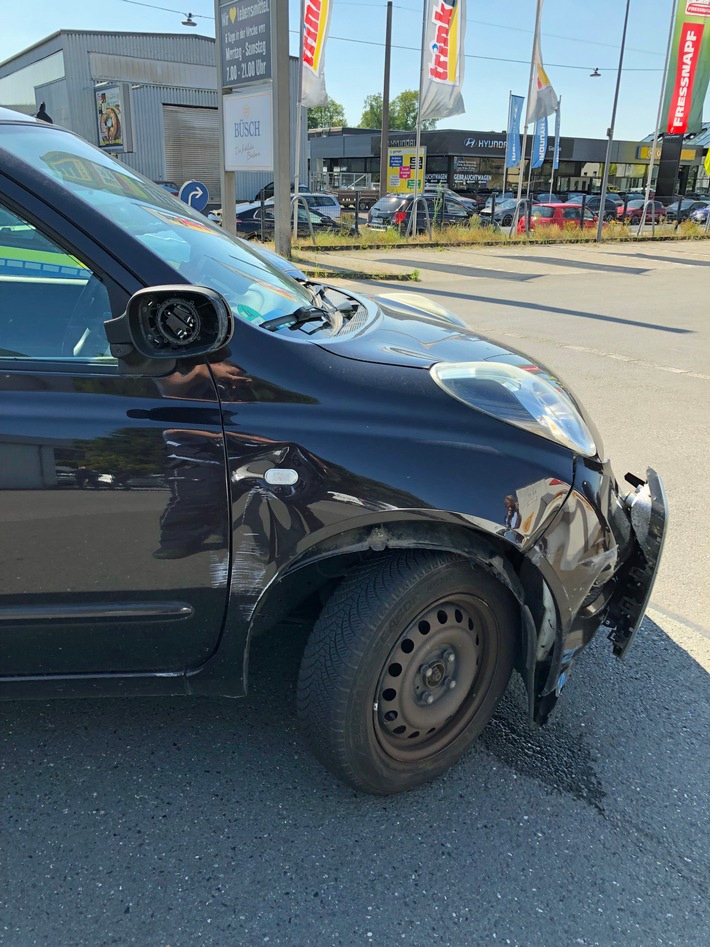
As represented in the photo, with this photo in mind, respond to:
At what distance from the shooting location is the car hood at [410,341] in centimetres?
211

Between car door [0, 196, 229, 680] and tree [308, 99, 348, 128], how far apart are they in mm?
106075

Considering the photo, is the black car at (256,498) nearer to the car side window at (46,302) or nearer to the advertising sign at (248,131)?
the car side window at (46,302)

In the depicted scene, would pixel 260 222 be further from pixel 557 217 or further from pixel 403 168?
pixel 403 168

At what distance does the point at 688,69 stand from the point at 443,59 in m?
10.5

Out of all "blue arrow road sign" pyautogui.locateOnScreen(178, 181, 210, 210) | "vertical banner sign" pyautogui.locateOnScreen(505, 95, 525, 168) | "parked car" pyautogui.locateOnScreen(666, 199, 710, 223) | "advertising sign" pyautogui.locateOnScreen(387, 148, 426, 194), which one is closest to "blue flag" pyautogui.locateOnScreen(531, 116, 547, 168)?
"vertical banner sign" pyautogui.locateOnScreen(505, 95, 525, 168)

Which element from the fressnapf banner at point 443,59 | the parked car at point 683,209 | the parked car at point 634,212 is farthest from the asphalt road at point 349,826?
the parked car at point 634,212

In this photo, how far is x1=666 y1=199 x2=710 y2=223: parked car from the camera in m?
31.1

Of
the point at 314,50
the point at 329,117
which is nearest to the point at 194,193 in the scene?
the point at 314,50

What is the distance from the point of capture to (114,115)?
37688mm

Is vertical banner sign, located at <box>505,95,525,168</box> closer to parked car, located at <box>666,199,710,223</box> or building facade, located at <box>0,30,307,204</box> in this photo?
parked car, located at <box>666,199,710,223</box>

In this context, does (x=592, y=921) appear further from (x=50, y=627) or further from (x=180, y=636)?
(x=50, y=627)

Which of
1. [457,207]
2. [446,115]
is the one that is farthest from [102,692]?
[457,207]

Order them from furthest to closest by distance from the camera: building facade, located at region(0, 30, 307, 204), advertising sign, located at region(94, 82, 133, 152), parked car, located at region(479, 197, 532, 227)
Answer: building facade, located at region(0, 30, 307, 204) → advertising sign, located at region(94, 82, 133, 152) → parked car, located at region(479, 197, 532, 227)

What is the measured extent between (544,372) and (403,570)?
1.02 m
